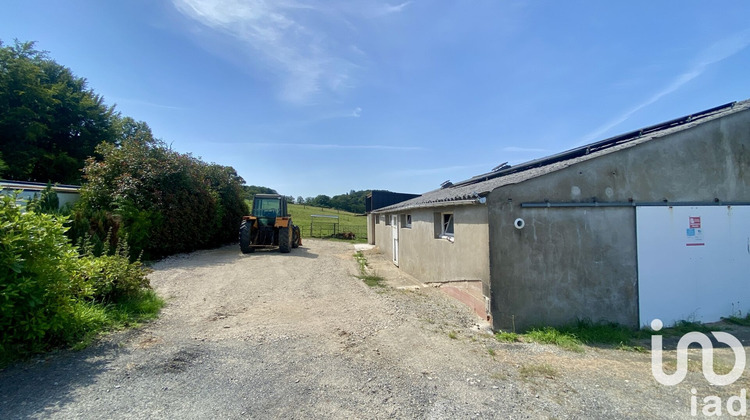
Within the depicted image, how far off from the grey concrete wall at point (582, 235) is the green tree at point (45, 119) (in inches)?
1071

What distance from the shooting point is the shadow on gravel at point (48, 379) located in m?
2.65

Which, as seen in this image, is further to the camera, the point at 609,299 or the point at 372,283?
the point at 372,283

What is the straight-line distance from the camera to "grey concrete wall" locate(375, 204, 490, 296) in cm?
569

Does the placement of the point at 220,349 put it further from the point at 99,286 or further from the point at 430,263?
the point at 430,263

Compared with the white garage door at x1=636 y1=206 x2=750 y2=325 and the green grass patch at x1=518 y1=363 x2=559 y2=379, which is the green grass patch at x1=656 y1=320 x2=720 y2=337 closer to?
the white garage door at x1=636 y1=206 x2=750 y2=325

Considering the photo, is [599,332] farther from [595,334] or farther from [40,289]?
[40,289]

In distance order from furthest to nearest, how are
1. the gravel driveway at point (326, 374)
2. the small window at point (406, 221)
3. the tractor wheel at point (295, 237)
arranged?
the tractor wheel at point (295, 237)
the small window at point (406, 221)
the gravel driveway at point (326, 374)

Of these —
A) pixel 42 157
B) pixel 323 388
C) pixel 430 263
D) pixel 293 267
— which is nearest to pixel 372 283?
pixel 430 263

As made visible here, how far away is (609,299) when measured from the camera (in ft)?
18.3

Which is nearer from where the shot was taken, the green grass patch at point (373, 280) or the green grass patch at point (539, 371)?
the green grass patch at point (539, 371)

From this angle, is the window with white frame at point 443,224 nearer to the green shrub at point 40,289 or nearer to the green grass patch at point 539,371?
the green grass patch at point 539,371

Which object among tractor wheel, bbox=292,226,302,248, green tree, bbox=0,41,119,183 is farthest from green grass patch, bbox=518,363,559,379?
green tree, bbox=0,41,119,183

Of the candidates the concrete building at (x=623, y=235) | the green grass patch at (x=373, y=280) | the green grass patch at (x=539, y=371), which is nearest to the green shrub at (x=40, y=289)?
the green grass patch at (x=539, y=371)

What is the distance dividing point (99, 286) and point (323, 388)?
14.0 ft
